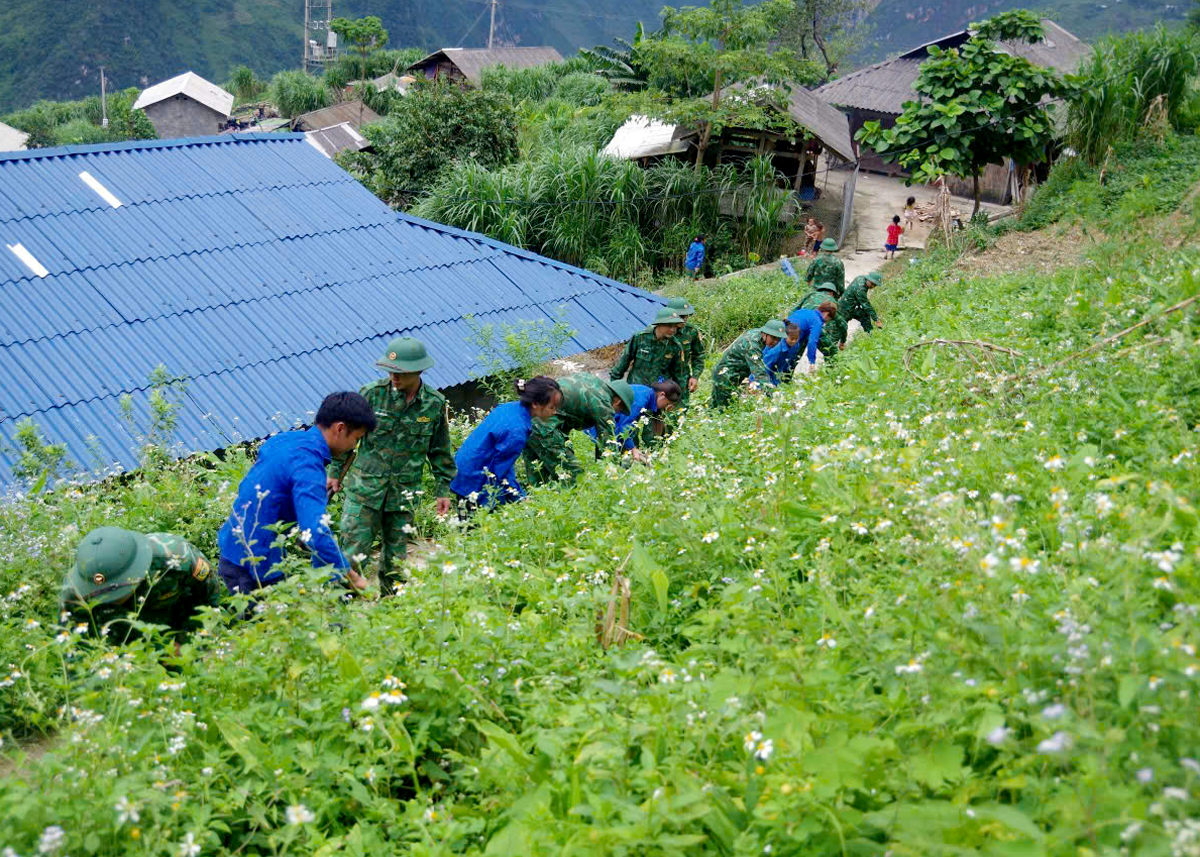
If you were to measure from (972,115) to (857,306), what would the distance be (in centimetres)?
601

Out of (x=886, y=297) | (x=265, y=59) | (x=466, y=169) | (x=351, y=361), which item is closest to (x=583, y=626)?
(x=351, y=361)

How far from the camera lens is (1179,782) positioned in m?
2.09

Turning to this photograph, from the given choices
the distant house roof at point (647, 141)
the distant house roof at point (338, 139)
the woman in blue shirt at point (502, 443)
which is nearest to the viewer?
the woman in blue shirt at point (502, 443)

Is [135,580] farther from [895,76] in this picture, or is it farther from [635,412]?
[895,76]

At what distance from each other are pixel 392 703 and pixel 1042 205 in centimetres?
1355

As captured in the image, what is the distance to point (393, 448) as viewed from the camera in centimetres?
583

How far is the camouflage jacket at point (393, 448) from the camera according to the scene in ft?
19.1

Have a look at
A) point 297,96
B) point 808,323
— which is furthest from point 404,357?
point 297,96

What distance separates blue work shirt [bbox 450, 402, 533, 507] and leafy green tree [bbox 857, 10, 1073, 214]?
10.4 meters

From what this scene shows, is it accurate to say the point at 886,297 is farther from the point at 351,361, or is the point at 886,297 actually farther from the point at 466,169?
the point at 466,169

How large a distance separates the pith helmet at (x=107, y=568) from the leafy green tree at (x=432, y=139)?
60.4 feet

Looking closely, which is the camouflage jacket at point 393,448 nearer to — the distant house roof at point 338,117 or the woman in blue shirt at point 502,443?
the woman in blue shirt at point 502,443

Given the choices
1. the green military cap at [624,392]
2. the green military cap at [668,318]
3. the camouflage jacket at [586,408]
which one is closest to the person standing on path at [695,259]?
the green military cap at [668,318]

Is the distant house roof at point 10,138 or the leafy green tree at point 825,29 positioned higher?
the leafy green tree at point 825,29
